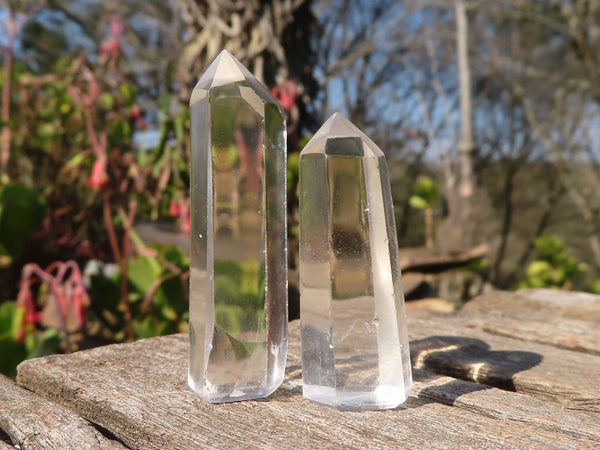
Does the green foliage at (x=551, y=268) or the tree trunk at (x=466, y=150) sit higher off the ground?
the tree trunk at (x=466, y=150)

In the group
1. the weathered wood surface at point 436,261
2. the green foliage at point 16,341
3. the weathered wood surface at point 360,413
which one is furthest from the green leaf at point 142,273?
the weathered wood surface at point 436,261

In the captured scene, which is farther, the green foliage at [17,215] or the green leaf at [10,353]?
the green foliage at [17,215]

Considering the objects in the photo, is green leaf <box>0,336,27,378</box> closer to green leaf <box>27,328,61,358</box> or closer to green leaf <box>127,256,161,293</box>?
green leaf <box>27,328,61,358</box>

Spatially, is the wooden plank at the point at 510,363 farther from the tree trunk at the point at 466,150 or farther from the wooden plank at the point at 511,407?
the tree trunk at the point at 466,150

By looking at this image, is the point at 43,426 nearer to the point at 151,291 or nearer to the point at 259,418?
the point at 259,418

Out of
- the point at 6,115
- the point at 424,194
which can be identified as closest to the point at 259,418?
the point at 6,115

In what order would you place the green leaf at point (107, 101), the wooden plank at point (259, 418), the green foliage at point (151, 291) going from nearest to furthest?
the wooden plank at point (259, 418), the green foliage at point (151, 291), the green leaf at point (107, 101)

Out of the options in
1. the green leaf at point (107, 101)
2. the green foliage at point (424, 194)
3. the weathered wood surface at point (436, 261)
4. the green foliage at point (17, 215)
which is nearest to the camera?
the green foliage at point (17, 215)
